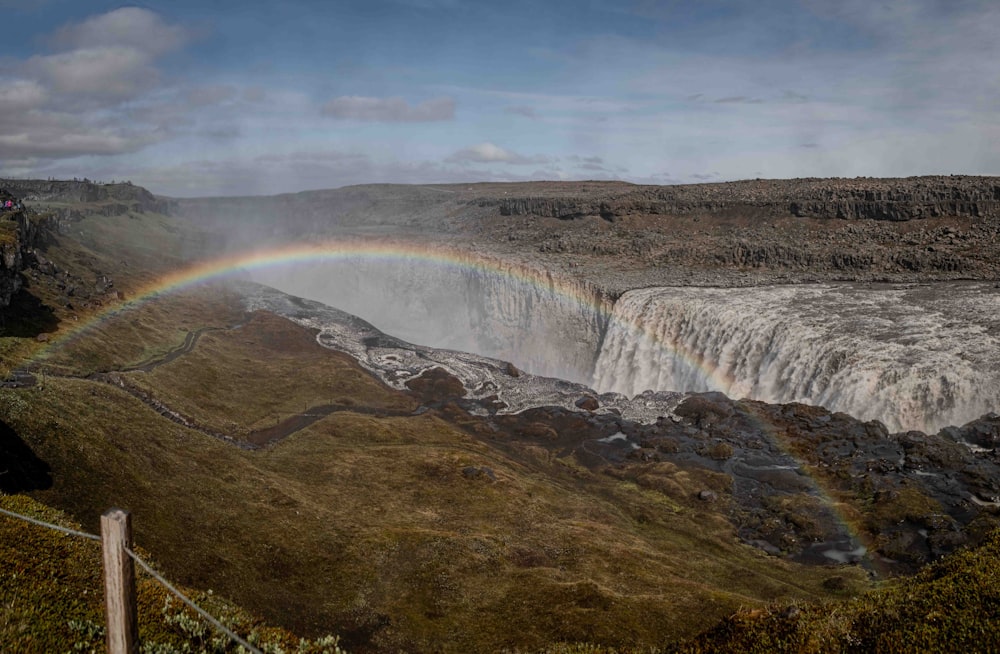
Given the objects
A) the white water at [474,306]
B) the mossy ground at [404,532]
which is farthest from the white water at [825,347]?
the mossy ground at [404,532]

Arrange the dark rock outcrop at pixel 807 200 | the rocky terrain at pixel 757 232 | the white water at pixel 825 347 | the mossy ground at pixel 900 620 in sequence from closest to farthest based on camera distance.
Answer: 1. the mossy ground at pixel 900 620
2. the white water at pixel 825 347
3. the rocky terrain at pixel 757 232
4. the dark rock outcrop at pixel 807 200

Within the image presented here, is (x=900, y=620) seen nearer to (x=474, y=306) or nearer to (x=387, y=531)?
(x=387, y=531)

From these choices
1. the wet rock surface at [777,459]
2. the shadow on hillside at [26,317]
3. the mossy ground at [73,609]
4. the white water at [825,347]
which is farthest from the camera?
the shadow on hillside at [26,317]

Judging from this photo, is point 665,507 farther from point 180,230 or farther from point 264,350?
point 180,230

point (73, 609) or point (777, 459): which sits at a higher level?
point (73, 609)

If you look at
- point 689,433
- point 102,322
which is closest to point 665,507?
point 689,433

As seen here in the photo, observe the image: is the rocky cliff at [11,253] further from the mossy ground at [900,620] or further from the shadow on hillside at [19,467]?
the mossy ground at [900,620]

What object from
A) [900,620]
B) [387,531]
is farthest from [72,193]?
[900,620]

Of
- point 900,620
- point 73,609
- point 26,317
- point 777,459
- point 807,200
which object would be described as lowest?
point 777,459
